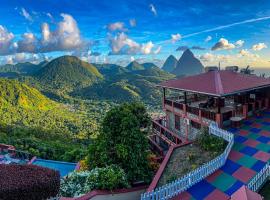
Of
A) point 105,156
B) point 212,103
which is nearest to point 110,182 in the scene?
point 105,156

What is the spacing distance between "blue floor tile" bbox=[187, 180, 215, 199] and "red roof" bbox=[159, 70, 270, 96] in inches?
215

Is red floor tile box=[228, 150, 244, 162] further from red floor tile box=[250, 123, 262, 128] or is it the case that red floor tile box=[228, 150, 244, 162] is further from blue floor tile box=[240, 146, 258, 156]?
red floor tile box=[250, 123, 262, 128]

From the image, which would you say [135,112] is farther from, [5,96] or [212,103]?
[5,96]

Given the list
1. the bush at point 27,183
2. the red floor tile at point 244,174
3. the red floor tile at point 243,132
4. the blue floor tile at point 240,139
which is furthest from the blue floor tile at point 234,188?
the bush at point 27,183

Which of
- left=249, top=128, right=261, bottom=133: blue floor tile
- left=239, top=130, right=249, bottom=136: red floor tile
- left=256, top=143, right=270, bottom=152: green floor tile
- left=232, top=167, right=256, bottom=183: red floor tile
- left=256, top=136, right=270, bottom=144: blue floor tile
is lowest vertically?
left=232, top=167, right=256, bottom=183: red floor tile

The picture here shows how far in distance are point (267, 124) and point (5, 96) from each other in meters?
136

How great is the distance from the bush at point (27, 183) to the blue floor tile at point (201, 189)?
212 inches

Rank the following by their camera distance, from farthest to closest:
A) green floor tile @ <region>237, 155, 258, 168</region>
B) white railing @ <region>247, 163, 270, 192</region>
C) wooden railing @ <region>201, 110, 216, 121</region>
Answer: wooden railing @ <region>201, 110, 216, 121</region> → green floor tile @ <region>237, 155, 258, 168</region> → white railing @ <region>247, 163, 270, 192</region>

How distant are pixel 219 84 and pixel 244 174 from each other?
20.3 ft

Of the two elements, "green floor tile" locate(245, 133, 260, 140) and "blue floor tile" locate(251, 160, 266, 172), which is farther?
"green floor tile" locate(245, 133, 260, 140)

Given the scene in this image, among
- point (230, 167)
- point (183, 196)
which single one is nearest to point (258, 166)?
point (230, 167)

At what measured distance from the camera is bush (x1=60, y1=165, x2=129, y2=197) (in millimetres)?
10531

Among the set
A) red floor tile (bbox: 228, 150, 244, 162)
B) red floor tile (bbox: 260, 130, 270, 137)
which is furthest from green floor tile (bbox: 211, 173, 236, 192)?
red floor tile (bbox: 260, 130, 270, 137)

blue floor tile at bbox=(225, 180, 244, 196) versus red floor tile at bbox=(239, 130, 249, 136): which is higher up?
red floor tile at bbox=(239, 130, 249, 136)
